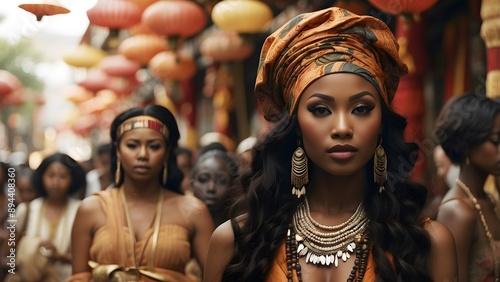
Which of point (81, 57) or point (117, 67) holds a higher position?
point (81, 57)

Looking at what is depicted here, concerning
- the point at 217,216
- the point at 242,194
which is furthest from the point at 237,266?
the point at 217,216

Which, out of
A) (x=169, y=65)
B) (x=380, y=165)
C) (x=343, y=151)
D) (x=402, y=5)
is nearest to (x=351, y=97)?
(x=343, y=151)

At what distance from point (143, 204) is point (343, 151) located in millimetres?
2531

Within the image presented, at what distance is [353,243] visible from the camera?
347 centimetres

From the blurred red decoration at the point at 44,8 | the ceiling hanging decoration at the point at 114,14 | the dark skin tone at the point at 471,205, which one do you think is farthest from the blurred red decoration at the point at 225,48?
the dark skin tone at the point at 471,205

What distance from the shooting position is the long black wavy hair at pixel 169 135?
5.68 m

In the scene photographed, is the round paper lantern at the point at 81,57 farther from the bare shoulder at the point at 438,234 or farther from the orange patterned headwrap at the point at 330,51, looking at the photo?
the bare shoulder at the point at 438,234

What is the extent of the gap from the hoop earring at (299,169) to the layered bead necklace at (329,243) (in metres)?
0.15

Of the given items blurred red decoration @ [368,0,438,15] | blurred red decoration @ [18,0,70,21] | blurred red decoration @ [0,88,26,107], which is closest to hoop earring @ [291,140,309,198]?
blurred red decoration @ [18,0,70,21]

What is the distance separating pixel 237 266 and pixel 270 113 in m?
0.64

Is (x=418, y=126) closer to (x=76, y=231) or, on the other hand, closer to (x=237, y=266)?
(x=76, y=231)

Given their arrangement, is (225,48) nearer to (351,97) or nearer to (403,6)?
(403,6)

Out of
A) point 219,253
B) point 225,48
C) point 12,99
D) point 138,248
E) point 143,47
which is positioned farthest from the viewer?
point 12,99

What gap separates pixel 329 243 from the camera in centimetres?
347
